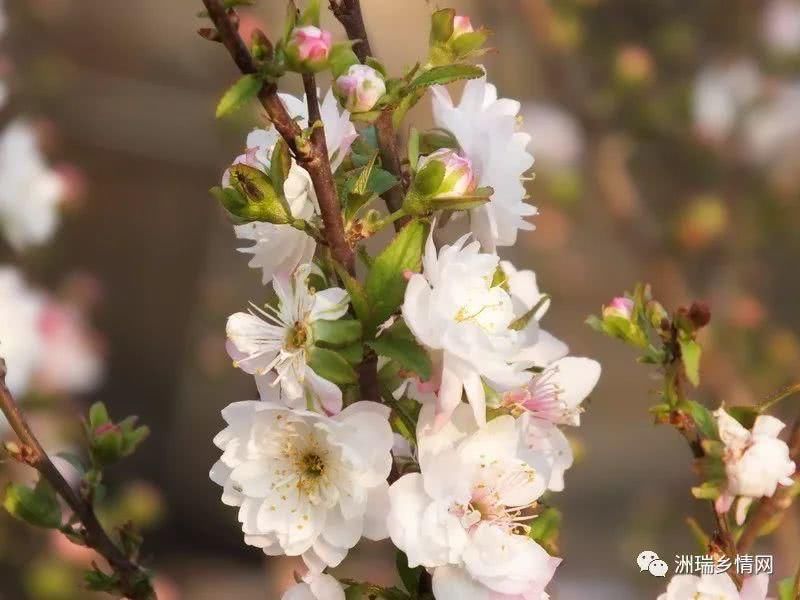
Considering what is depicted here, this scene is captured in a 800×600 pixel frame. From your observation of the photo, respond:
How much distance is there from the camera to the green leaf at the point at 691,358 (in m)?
0.38

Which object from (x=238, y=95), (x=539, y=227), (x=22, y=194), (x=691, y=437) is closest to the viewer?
(x=238, y=95)

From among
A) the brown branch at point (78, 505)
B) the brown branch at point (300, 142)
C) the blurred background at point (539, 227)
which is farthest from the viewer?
the blurred background at point (539, 227)

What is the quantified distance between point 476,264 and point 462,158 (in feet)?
0.15

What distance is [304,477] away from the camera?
35 centimetres

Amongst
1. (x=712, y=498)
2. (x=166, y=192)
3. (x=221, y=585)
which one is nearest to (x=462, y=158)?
(x=712, y=498)

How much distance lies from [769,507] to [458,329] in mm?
174

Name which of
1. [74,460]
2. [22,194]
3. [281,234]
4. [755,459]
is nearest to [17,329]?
[22,194]

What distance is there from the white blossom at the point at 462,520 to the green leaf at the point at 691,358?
0.09 meters

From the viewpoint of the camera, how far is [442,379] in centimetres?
31

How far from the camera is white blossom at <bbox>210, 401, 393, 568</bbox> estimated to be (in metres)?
0.32

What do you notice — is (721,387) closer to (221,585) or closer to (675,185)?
(675,185)

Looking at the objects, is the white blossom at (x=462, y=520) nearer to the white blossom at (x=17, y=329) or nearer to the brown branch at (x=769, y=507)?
the brown branch at (x=769, y=507)

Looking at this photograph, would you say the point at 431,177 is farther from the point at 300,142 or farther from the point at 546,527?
the point at 546,527

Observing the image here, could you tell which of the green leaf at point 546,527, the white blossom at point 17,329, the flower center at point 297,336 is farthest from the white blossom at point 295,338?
the white blossom at point 17,329
